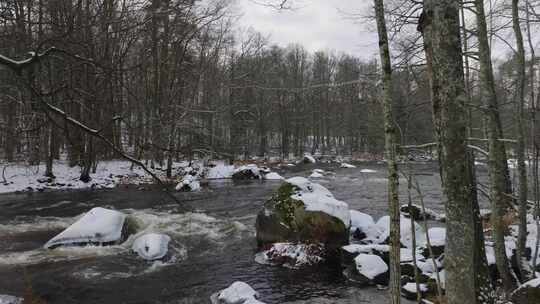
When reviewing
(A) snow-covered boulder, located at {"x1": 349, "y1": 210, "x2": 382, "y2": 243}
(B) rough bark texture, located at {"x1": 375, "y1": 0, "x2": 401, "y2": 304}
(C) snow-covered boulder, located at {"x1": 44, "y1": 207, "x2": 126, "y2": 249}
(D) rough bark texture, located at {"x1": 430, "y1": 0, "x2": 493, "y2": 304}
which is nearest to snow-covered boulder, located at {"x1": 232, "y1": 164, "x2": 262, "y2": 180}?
(A) snow-covered boulder, located at {"x1": 349, "y1": 210, "x2": 382, "y2": 243}

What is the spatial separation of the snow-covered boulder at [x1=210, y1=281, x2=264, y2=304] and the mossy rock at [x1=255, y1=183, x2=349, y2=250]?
2941 mm

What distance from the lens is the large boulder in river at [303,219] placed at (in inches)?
386

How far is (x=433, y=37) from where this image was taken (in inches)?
126

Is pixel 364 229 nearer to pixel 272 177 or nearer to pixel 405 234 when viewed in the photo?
pixel 405 234

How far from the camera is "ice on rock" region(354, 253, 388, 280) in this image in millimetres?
8102

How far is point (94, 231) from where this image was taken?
10.2 m

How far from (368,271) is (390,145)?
4.60 metres

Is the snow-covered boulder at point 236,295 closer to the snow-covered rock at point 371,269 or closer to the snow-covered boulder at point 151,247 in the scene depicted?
the snow-covered rock at point 371,269

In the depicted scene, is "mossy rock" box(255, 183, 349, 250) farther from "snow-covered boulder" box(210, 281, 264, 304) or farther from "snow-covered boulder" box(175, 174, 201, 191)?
"snow-covered boulder" box(175, 174, 201, 191)

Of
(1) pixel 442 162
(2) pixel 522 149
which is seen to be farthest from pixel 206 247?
(1) pixel 442 162

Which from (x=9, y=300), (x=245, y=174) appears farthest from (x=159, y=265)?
(x=245, y=174)

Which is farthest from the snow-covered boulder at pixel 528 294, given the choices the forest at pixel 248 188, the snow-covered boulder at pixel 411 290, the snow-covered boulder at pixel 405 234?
the snow-covered boulder at pixel 405 234

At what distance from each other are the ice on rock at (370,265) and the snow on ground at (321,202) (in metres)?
1.62

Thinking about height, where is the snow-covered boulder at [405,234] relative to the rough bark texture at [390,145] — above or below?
below
